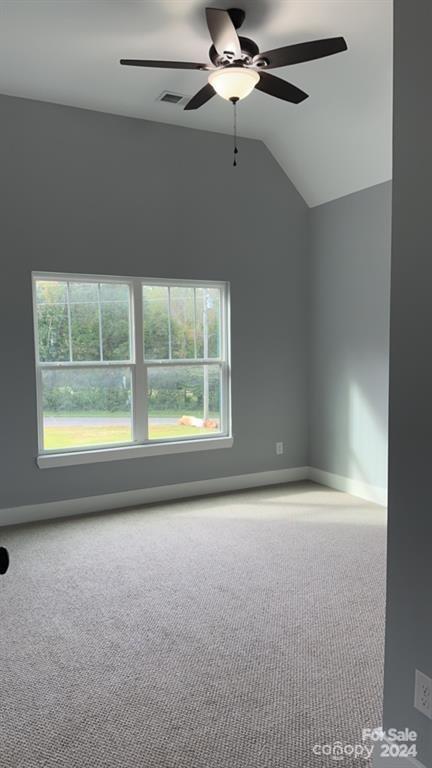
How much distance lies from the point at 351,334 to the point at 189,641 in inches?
128

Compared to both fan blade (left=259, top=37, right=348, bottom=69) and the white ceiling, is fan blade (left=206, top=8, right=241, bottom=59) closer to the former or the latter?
fan blade (left=259, top=37, right=348, bottom=69)

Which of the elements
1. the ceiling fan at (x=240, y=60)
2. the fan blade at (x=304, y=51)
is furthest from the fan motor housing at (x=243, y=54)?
the fan blade at (x=304, y=51)

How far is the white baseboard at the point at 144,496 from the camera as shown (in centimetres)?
411

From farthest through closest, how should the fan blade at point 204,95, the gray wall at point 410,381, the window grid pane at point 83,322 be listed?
the window grid pane at point 83,322
the fan blade at point 204,95
the gray wall at point 410,381

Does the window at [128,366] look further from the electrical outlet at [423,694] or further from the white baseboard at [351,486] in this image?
the electrical outlet at [423,694]

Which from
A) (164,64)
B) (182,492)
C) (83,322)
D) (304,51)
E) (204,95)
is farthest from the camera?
(182,492)

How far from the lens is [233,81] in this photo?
9.05 feet

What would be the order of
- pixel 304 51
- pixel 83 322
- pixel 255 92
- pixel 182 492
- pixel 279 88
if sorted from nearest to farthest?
pixel 304 51 < pixel 279 88 < pixel 255 92 < pixel 83 322 < pixel 182 492

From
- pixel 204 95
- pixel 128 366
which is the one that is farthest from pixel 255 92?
pixel 128 366

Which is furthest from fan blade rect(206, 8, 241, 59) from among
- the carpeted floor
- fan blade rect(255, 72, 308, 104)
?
the carpeted floor

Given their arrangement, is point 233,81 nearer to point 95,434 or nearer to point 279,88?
point 279,88

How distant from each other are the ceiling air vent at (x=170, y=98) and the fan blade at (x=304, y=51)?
1331 millimetres

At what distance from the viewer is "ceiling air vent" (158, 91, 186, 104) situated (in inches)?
152

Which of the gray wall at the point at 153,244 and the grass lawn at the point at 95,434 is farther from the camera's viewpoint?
the grass lawn at the point at 95,434
